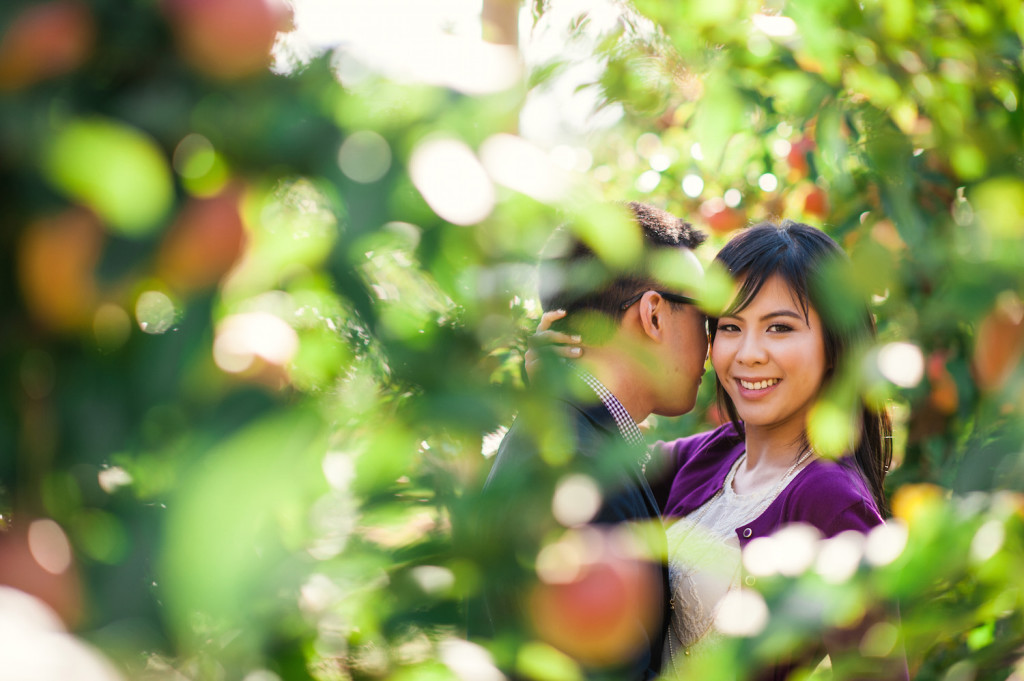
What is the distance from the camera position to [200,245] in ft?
1.08

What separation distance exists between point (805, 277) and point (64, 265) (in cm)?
149

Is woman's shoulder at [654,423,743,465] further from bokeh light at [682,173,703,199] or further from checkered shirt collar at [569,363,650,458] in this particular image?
bokeh light at [682,173,703,199]

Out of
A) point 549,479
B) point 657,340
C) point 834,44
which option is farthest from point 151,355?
point 657,340

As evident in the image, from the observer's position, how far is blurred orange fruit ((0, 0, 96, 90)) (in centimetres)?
33

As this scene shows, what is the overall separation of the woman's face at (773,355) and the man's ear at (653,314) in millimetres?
128

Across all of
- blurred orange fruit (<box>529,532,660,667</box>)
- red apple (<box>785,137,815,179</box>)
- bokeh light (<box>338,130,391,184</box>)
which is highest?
bokeh light (<box>338,130,391,184</box>)

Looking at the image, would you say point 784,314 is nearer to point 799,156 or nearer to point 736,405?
point 736,405

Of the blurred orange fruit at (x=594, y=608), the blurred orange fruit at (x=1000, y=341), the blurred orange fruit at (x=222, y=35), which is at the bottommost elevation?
the blurred orange fruit at (x=594, y=608)

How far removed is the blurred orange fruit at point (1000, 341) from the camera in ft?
1.59

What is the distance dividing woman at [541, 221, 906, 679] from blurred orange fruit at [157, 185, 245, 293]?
1292mm

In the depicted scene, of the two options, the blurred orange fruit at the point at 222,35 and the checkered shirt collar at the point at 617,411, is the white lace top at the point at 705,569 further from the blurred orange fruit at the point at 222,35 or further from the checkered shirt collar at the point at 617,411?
the blurred orange fruit at the point at 222,35

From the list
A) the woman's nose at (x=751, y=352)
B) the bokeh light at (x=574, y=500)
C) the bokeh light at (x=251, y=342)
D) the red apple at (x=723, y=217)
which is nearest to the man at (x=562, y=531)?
the bokeh light at (x=574, y=500)

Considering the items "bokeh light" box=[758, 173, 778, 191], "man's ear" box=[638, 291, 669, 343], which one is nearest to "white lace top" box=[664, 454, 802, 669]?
"man's ear" box=[638, 291, 669, 343]

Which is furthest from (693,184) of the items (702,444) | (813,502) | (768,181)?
(813,502)
